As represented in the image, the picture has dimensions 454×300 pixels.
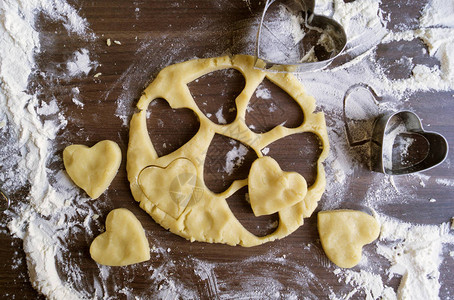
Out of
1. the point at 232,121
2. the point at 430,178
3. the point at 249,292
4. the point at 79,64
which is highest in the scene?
the point at 79,64

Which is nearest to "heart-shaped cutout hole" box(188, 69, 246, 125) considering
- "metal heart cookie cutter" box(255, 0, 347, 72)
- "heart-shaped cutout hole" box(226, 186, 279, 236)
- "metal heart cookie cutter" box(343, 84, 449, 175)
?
"metal heart cookie cutter" box(255, 0, 347, 72)

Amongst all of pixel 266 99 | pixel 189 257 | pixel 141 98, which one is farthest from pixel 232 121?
pixel 189 257

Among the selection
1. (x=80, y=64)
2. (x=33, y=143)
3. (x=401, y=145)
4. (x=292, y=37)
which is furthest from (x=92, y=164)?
(x=401, y=145)

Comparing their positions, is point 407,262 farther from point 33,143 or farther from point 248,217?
point 33,143

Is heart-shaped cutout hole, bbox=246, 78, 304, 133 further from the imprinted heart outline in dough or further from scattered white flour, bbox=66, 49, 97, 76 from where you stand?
scattered white flour, bbox=66, 49, 97, 76

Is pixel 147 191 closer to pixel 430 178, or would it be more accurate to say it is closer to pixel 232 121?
pixel 232 121

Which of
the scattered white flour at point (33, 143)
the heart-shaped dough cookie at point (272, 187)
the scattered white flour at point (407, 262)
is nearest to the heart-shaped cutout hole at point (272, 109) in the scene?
the heart-shaped dough cookie at point (272, 187)

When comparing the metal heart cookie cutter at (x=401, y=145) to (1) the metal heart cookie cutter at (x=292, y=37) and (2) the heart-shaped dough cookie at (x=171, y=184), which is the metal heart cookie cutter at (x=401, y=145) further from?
(2) the heart-shaped dough cookie at (x=171, y=184)
